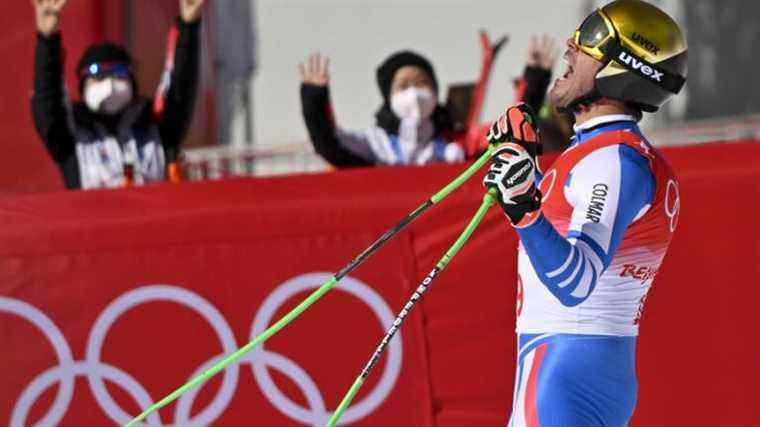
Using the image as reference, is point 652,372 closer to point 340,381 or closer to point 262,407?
point 340,381

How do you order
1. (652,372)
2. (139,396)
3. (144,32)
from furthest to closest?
(144,32)
(139,396)
(652,372)

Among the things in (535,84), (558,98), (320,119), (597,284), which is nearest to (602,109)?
(558,98)

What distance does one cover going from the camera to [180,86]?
694cm

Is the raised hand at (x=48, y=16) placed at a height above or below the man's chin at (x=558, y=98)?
above

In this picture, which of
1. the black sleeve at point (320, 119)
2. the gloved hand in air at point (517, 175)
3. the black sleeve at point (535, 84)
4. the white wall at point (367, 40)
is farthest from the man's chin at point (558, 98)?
the white wall at point (367, 40)

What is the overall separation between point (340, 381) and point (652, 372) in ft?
3.86

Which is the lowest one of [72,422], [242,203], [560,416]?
[72,422]

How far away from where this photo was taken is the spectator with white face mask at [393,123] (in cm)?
638

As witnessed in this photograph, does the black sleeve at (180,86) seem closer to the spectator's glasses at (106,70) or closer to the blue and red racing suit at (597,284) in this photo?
the spectator's glasses at (106,70)

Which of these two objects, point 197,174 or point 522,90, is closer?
point 522,90

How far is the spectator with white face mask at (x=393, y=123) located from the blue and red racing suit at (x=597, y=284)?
8.75 feet

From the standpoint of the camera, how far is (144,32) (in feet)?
31.0

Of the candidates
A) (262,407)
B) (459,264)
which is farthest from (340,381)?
(459,264)

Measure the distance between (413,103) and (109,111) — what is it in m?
1.57
